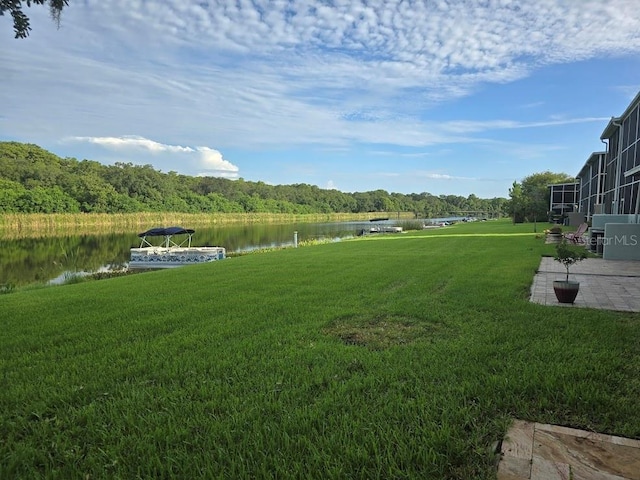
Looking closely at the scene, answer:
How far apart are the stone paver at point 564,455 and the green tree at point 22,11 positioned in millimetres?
5181

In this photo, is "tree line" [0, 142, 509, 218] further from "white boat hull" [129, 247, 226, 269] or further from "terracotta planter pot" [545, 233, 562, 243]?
"terracotta planter pot" [545, 233, 562, 243]

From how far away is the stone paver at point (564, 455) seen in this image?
6.07 feet

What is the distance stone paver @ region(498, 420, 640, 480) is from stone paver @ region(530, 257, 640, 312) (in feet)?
11.9

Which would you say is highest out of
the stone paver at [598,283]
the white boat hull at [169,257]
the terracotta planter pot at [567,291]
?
the terracotta planter pot at [567,291]

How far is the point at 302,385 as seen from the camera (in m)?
2.83

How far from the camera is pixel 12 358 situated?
3.61 m

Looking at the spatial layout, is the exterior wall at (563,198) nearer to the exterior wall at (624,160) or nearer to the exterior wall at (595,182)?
the exterior wall at (595,182)

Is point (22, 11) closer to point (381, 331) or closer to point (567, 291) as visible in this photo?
point (381, 331)

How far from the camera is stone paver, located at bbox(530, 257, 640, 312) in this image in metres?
Answer: 5.48

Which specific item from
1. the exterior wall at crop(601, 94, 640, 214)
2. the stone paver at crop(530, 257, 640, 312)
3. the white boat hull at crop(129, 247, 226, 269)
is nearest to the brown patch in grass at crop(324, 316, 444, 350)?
the stone paver at crop(530, 257, 640, 312)

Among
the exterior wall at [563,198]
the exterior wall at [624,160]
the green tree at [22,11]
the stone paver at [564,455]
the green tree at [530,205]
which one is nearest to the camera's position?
the stone paver at [564,455]

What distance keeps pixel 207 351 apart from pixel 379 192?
127 m

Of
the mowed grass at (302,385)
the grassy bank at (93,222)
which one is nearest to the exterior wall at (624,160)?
the mowed grass at (302,385)

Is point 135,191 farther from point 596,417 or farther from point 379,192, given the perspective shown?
point 379,192
